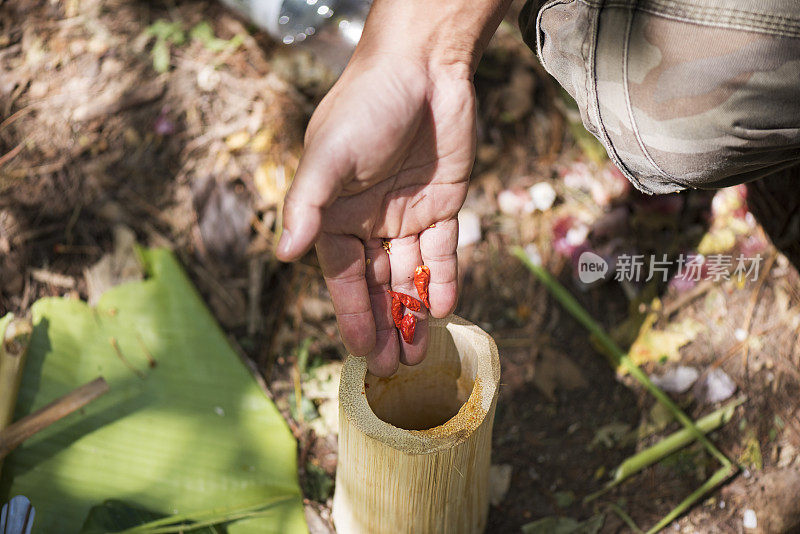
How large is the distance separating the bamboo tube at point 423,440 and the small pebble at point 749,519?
2.42ft

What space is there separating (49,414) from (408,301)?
101 cm

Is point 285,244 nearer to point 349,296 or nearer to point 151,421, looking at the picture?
point 349,296

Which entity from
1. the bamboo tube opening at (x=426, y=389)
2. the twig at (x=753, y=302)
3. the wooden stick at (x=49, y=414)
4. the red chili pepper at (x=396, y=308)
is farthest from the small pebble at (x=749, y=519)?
the wooden stick at (x=49, y=414)

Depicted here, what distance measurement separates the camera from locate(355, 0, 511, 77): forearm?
1.58m

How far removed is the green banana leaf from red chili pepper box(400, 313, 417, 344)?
56cm

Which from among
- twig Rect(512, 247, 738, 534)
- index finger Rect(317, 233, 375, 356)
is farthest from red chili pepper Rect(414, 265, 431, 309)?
twig Rect(512, 247, 738, 534)

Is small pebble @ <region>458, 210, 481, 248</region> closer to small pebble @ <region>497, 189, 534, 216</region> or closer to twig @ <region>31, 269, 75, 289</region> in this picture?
small pebble @ <region>497, 189, 534, 216</region>

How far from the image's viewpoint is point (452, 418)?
1458 mm

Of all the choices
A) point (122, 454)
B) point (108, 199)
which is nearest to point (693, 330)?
point (122, 454)

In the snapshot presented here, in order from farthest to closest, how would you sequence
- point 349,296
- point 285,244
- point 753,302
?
point 753,302
point 349,296
point 285,244

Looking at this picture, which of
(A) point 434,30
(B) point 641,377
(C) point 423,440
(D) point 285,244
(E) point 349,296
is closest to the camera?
(D) point 285,244

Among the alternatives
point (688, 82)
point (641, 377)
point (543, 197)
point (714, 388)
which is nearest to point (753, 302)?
point (714, 388)

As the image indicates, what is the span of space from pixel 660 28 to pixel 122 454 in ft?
5.62

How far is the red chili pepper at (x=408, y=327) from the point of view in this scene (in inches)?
60.9
